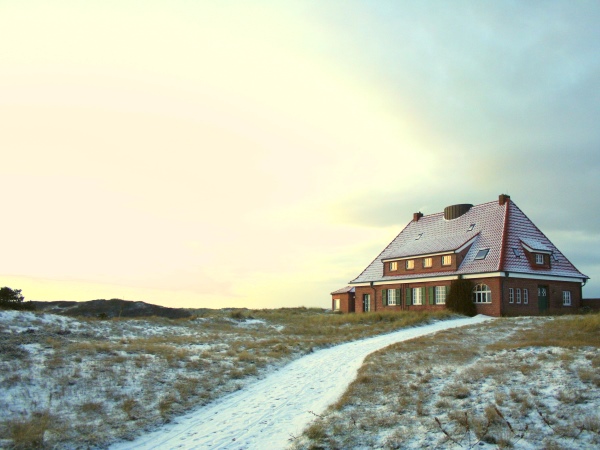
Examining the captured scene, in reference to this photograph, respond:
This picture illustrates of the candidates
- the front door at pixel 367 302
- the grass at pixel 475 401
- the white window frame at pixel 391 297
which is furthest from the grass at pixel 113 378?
the front door at pixel 367 302

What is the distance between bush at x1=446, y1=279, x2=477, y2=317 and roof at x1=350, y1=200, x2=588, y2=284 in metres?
1.04

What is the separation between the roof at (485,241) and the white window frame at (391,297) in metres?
1.26

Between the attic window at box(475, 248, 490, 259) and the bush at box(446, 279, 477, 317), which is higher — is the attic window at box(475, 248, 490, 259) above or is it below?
above

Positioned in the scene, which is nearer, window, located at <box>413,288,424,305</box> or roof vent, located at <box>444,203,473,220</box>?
window, located at <box>413,288,424,305</box>

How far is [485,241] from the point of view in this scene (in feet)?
134

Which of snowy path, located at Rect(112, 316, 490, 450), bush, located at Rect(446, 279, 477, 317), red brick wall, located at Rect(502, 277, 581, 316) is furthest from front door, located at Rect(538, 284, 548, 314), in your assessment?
snowy path, located at Rect(112, 316, 490, 450)

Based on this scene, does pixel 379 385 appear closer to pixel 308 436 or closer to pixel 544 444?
pixel 308 436

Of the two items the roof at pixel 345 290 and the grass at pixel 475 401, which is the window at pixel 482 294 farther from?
the grass at pixel 475 401

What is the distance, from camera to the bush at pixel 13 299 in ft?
91.4

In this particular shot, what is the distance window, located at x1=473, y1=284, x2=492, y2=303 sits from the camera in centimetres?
3759

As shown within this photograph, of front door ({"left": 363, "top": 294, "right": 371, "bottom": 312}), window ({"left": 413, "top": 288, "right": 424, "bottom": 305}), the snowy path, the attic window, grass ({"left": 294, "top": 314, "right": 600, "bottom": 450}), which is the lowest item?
the snowy path

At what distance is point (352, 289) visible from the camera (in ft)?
184

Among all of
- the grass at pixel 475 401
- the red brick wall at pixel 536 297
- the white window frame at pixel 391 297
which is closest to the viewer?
the grass at pixel 475 401

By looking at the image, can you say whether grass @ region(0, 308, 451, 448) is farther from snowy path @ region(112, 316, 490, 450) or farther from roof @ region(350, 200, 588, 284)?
roof @ region(350, 200, 588, 284)
